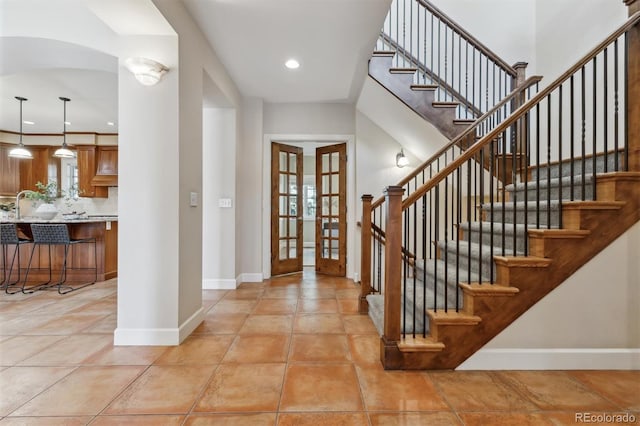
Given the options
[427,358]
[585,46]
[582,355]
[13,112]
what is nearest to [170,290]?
[427,358]

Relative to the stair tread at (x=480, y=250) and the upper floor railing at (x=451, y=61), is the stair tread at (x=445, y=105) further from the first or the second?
the stair tread at (x=480, y=250)

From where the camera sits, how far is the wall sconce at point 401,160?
4.36 meters

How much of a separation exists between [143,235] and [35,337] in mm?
1323

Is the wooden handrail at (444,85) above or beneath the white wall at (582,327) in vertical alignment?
above

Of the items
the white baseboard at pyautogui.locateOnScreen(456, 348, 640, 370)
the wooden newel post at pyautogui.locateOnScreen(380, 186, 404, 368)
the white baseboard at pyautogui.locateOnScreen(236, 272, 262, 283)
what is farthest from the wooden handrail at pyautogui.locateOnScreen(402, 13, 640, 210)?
the white baseboard at pyautogui.locateOnScreen(236, 272, 262, 283)

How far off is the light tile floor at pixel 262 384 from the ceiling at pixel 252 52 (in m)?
2.38

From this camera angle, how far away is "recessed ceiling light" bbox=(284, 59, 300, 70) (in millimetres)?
3322

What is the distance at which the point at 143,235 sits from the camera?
229 centimetres

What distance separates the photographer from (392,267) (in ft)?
6.37

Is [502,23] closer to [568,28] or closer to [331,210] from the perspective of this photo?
[568,28]

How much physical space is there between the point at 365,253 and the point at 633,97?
2.26m

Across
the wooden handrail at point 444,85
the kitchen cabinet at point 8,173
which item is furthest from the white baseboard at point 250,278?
the kitchen cabinet at point 8,173

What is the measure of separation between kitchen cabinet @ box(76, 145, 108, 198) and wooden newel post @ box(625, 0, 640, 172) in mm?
8138

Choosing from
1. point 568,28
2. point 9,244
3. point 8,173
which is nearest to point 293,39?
point 568,28
